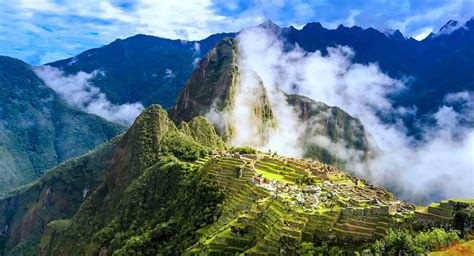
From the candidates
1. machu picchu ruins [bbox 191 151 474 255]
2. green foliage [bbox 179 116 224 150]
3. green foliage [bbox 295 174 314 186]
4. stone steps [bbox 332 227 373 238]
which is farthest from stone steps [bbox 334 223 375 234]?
green foliage [bbox 179 116 224 150]

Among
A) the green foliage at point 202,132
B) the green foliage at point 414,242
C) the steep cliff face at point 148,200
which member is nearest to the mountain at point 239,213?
the green foliage at point 414,242

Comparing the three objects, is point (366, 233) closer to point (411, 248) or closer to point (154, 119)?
point (411, 248)

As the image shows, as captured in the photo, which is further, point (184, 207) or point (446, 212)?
point (184, 207)

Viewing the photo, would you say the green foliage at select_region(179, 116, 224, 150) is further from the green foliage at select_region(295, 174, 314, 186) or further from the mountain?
the green foliage at select_region(295, 174, 314, 186)

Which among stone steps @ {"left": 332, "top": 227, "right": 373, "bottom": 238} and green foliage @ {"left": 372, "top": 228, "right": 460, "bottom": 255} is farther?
stone steps @ {"left": 332, "top": 227, "right": 373, "bottom": 238}

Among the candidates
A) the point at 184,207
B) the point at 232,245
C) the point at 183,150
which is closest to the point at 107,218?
the point at 183,150

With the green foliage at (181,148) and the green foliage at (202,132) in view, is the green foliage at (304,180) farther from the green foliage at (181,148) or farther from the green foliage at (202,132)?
the green foliage at (202,132)

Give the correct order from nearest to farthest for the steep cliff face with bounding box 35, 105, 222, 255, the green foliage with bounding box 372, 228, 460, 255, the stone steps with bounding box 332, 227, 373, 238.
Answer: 1. the green foliage with bounding box 372, 228, 460, 255
2. the stone steps with bounding box 332, 227, 373, 238
3. the steep cliff face with bounding box 35, 105, 222, 255
